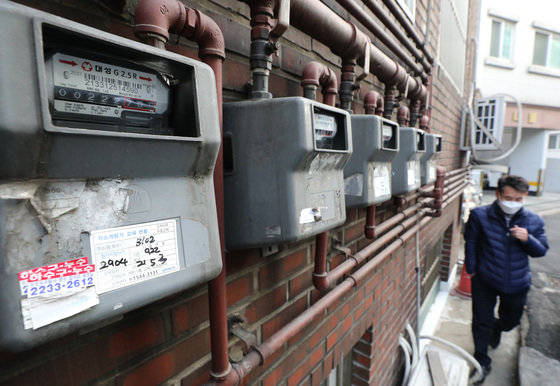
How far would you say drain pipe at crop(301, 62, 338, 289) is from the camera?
803 mm

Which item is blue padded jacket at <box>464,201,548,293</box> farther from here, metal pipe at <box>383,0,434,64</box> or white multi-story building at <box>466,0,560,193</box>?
white multi-story building at <box>466,0,560,193</box>

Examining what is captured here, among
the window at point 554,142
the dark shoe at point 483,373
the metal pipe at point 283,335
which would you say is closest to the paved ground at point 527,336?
the dark shoe at point 483,373

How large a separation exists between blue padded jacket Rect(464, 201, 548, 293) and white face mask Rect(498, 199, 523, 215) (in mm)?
48

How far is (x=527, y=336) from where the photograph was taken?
3.41 m

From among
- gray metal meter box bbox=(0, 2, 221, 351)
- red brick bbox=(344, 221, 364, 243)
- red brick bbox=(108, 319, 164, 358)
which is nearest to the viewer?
gray metal meter box bbox=(0, 2, 221, 351)

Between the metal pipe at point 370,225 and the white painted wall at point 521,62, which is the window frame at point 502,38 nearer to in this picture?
the white painted wall at point 521,62

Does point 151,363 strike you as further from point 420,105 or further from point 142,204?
point 420,105

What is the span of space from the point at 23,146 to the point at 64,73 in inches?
4.6

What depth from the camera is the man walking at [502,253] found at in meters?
2.62

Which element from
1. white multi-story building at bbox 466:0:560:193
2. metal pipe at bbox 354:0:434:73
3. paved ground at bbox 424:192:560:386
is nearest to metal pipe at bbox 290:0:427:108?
metal pipe at bbox 354:0:434:73

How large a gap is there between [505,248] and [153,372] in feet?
10.1

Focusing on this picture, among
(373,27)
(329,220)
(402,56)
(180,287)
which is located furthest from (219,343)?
(402,56)

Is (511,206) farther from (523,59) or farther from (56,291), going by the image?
(523,59)

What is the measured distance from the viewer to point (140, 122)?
17.9 inches
